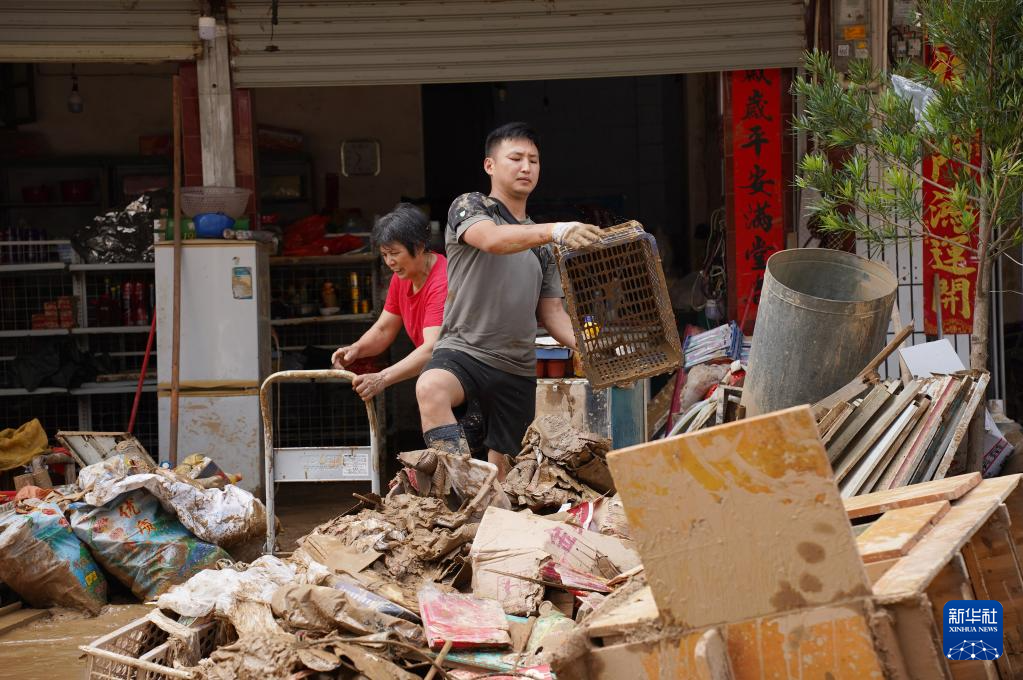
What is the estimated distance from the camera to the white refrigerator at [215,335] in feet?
26.5

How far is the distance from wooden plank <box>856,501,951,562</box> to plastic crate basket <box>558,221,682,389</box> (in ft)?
4.21

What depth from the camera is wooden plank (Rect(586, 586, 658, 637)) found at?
8.53 feet

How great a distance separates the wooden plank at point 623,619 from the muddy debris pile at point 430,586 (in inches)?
1.8

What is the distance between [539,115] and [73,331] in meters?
7.27

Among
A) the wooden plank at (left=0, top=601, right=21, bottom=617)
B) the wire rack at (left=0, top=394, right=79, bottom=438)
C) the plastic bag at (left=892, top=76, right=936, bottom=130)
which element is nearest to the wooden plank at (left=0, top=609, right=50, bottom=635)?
the wooden plank at (left=0, top=601, right=21, bottom=617)

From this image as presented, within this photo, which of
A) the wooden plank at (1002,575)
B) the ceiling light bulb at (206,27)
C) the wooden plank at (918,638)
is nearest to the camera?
the wooden plank at (918,638)

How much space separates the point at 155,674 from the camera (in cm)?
362

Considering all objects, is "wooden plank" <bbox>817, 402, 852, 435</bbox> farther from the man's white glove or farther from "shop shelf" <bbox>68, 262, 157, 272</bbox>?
"shop shelf" <bbox>68, 262, 157, 272</bbox>

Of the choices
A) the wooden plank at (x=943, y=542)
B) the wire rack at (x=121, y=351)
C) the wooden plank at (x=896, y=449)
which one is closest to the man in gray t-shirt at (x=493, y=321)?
the wooden plank at (x=896, y=449)

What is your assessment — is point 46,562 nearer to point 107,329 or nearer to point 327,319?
point 107,329

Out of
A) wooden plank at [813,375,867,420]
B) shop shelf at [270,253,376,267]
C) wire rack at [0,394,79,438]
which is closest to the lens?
wooden plank at [813,375,867,420]

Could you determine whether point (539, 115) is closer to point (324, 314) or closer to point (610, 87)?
point (610, 87)

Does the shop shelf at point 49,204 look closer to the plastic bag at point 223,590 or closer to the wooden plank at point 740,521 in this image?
the plastic bag at point 223,590

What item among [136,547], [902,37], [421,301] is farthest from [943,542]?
[902,37]
